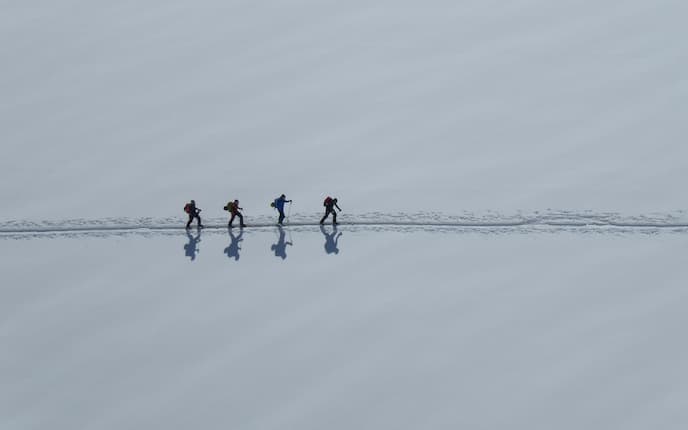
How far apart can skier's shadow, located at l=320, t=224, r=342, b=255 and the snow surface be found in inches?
3.2

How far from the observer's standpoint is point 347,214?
31.3 meters

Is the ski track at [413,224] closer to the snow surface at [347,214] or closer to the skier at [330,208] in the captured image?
the snow surface at [347,214]

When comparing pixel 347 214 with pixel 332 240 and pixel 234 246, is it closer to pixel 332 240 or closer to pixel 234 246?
pixel 332 240

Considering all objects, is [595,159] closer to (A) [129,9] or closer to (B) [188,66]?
(B) [188,66]

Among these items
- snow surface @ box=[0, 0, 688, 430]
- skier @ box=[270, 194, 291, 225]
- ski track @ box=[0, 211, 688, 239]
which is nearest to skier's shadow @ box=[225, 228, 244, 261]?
snow surface @ box=[0, 0, 688, 430]

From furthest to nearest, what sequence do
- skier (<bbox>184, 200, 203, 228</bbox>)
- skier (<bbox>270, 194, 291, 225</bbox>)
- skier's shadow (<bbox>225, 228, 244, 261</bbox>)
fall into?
skier (<bbox>270, 194, 291, 225</bbox>), skier (<bbox>184, 200, 203, 228</bbox>), skier's shadow (<bbox>225, 228, 244, 261</bbox>)

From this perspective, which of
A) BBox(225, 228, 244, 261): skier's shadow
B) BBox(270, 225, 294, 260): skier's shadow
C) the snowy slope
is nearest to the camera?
BBox(270, 225, 294, 260): skier's shadow

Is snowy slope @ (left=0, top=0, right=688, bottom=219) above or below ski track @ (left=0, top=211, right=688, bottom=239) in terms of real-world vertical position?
above

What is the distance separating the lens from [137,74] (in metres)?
42.0

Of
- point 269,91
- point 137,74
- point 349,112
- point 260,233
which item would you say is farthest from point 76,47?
point 260,233

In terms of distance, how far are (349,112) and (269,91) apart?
3.45m

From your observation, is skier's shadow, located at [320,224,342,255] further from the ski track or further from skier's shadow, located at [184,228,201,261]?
skier's shadow, located at [184,228,201,261]

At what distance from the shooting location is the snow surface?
23.0 metres

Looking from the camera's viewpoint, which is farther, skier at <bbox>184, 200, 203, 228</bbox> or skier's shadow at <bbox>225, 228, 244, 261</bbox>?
skier at <bbox>184, 200, 203, 228</bbox>
